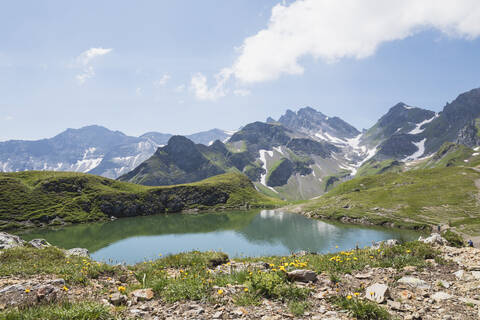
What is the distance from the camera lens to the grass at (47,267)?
1131 cm

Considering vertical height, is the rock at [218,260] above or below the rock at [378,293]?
below

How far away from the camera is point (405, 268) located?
425 inches

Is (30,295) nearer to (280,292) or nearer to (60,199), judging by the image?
(280,292)

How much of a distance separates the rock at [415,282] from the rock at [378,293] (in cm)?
193

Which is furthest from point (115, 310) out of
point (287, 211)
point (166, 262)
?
point (287, 211)

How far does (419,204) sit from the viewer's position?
129125 millimetres

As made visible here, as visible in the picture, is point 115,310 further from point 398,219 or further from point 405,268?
point 398,219

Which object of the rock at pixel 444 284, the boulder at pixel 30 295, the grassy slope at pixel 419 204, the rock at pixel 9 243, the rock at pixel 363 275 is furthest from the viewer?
the grassy slope at pixel 419 204

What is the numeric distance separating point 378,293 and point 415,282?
2535 mm

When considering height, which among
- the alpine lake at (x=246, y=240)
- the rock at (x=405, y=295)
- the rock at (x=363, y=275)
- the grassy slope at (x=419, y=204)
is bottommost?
the alpine lake at (x=246, y=240)

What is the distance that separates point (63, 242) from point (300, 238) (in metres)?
95.9

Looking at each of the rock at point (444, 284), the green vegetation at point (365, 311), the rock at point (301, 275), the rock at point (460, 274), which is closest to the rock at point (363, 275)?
the rock at point (301, 275)

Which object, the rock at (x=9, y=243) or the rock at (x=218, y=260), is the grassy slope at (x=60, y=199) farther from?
the rock at (x=218, y=260)

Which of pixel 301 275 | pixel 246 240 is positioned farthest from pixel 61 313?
pixel 246 240
